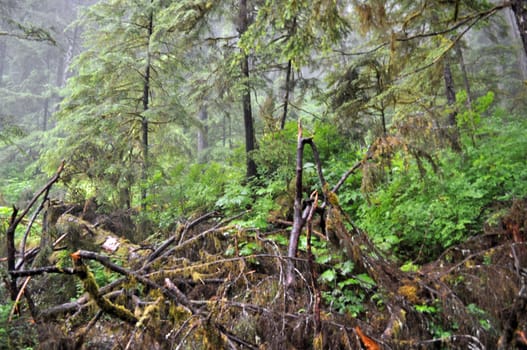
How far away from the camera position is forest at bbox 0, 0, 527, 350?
7.54ft

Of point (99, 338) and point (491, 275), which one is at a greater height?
point (491, 275)

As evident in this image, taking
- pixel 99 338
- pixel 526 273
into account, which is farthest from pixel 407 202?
pixel 99 338

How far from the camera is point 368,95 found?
7164mm

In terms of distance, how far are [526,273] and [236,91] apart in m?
6.70

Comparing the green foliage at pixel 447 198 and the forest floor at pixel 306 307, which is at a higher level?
the green foliage at pixel 447 198

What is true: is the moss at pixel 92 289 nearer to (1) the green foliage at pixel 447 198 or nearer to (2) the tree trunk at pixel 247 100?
(1) the green foliage at pixel 447 198

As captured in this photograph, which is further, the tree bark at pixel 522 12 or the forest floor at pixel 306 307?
the tree bark at pixel 522 12

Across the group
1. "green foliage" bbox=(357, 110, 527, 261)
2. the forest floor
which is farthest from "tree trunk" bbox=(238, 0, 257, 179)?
the forest floor

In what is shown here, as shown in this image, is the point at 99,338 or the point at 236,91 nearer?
the point at 99,338

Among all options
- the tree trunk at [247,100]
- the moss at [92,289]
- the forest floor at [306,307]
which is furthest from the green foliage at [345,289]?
the tree trunk at [247,100]

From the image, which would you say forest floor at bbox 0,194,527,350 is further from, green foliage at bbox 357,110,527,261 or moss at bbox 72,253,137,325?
green foliage at bbox 357,110,527,261

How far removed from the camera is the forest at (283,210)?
2.30 meters

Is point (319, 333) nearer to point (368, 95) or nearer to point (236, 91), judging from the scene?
point (368, 95)

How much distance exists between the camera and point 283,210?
590cm
